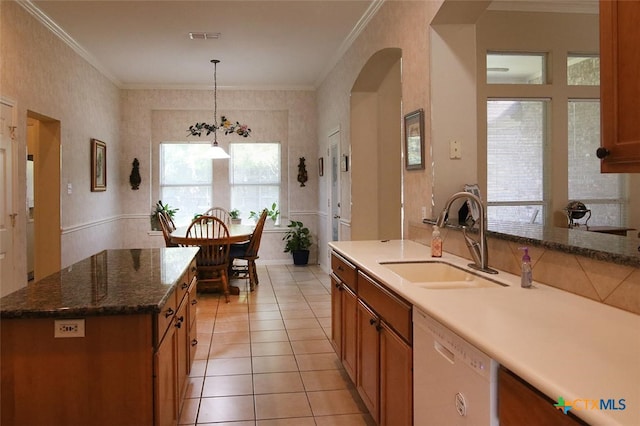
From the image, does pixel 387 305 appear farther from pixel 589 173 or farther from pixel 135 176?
pixel 135 176

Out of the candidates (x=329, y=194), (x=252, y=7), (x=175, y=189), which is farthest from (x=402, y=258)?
(x=175, y=189)

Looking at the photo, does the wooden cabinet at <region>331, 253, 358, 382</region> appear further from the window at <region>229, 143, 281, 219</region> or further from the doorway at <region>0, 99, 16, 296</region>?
the window at <region>229, 143, 281, 219</region>

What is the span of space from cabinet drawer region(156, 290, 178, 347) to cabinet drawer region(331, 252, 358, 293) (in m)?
0.96

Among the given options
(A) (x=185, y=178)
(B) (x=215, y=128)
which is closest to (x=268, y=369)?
(B) (x=215, y=128)

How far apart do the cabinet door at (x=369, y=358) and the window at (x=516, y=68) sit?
3091 millimetres

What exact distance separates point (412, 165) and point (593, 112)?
7.92ft

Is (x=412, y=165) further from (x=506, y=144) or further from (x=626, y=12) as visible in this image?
(x=626, y=12)

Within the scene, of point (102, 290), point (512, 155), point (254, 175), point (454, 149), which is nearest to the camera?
point (102, 290)

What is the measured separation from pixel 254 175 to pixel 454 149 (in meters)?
5.34

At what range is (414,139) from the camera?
3.37 m

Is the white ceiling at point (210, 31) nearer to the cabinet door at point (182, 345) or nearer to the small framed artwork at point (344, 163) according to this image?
the small framed artwork at point (344, 163)

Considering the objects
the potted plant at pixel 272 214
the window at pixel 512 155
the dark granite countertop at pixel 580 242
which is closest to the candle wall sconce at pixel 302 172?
the potted plant at pixel 272 214

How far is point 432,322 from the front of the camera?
1567mm

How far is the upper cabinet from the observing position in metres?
1.42
